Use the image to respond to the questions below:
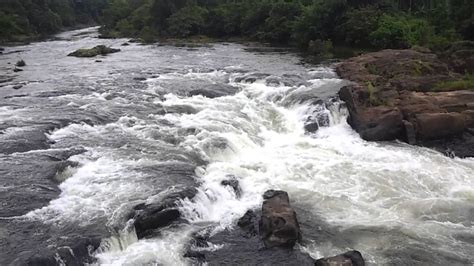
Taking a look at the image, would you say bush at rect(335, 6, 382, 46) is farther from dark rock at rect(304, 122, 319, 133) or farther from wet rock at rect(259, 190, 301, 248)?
wet rock at rect(259, 190, 301, 248)

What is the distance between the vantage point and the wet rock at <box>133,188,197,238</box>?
1056 centimetres

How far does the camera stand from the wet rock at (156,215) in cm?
1056

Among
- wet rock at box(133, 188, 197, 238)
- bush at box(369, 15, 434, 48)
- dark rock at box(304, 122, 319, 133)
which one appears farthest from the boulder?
bush at box(369, 15, 434, 48)

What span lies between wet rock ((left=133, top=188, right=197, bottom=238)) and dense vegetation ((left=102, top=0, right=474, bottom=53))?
23242mm

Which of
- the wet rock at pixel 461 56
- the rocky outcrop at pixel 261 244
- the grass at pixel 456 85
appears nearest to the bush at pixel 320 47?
the wet rock at pixel 461 56

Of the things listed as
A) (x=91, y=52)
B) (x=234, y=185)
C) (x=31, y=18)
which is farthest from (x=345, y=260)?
(x=31, y=18)

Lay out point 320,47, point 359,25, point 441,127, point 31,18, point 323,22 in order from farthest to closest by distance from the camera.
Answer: point 31,18, point 323,22, point 359,25, point 320,47, point 441,127

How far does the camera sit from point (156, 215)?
1090 cm

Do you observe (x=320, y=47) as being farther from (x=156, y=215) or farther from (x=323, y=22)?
(x=156, y=215)

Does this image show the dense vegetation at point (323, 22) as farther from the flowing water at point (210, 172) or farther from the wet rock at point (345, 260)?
the wet rock at point (345, 260)

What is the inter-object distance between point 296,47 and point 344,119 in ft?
80.7

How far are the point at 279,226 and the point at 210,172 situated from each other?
13.3 feet

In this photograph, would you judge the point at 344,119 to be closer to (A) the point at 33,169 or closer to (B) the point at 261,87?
(B) the point at 261,87

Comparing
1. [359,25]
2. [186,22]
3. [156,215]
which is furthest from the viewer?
[186,22]
